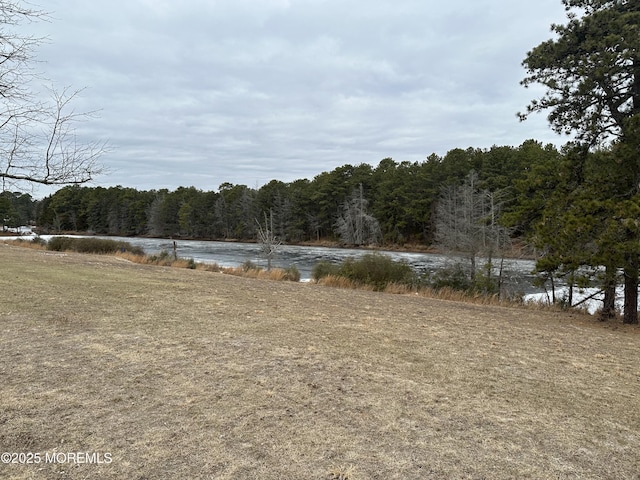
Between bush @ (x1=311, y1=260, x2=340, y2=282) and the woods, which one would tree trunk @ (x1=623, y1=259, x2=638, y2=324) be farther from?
bush @ (x1=311, y1=260, x2=340, y2=282)

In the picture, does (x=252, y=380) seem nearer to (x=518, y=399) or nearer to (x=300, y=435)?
(x=300, y=435)

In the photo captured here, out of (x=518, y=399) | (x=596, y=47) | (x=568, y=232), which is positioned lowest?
(x=518, y=399)

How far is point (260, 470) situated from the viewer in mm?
2527

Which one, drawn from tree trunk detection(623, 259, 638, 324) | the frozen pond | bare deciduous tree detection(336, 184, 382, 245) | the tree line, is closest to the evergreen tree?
tree trunk detection(623, 259, 638, 324)

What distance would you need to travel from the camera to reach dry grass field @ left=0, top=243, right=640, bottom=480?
266cm

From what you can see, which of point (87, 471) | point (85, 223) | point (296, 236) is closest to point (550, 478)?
point (87, 471)

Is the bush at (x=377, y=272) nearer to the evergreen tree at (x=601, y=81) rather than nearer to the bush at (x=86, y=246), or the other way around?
the evergreen tree at (x=601, y=81)

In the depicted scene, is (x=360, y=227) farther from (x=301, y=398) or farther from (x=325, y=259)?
(x=301, y=398)

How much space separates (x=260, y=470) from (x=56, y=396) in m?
1.97

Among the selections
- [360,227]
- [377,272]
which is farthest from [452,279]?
[360,227]

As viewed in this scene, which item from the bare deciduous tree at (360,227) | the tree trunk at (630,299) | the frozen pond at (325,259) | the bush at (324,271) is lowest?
the frozen pond at (325,259)

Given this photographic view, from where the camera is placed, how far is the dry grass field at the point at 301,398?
8.73ft

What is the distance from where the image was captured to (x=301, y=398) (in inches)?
142

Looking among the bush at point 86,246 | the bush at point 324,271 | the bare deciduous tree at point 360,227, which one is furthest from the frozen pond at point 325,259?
the bare deciduous tree at point 360,227
